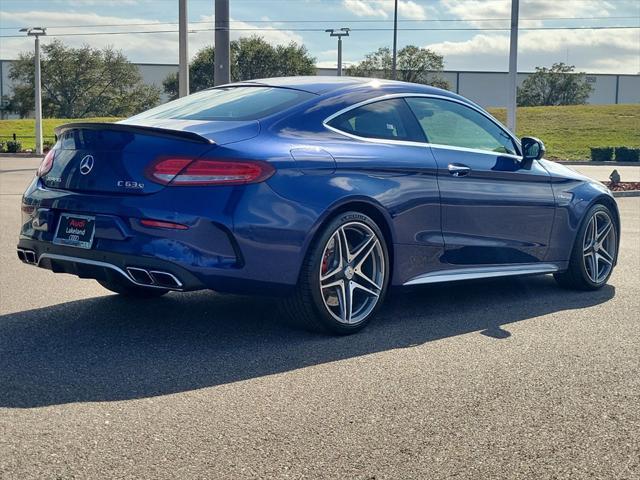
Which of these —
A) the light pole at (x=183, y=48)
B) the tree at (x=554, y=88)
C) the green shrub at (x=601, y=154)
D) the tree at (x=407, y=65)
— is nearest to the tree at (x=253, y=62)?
the tree at (x=407, y=65)

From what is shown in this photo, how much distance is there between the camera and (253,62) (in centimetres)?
7681

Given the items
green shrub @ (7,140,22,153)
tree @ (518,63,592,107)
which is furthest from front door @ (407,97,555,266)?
tree @ (518,63,592,107)

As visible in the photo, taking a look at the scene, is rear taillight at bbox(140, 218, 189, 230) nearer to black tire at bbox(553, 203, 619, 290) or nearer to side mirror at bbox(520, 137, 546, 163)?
side mirror at bbox(520, 137, 546, 163)

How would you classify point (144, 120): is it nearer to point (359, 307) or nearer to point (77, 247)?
point (77, 247)

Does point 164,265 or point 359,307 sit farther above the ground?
point 164,265

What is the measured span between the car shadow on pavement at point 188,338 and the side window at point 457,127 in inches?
48.2

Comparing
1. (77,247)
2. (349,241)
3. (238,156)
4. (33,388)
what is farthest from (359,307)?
(33,388)

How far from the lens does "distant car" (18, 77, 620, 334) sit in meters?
4.86

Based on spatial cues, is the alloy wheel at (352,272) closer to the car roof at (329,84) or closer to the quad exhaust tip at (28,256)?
the car roof at (329,84)

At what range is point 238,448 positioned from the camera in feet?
11.6

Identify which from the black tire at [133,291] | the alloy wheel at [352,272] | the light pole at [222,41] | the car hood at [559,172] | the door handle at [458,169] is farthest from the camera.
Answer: the light pole at [222,41]

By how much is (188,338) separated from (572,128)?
2292 inches

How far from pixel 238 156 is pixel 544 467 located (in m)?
2.39

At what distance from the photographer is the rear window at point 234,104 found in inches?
217
